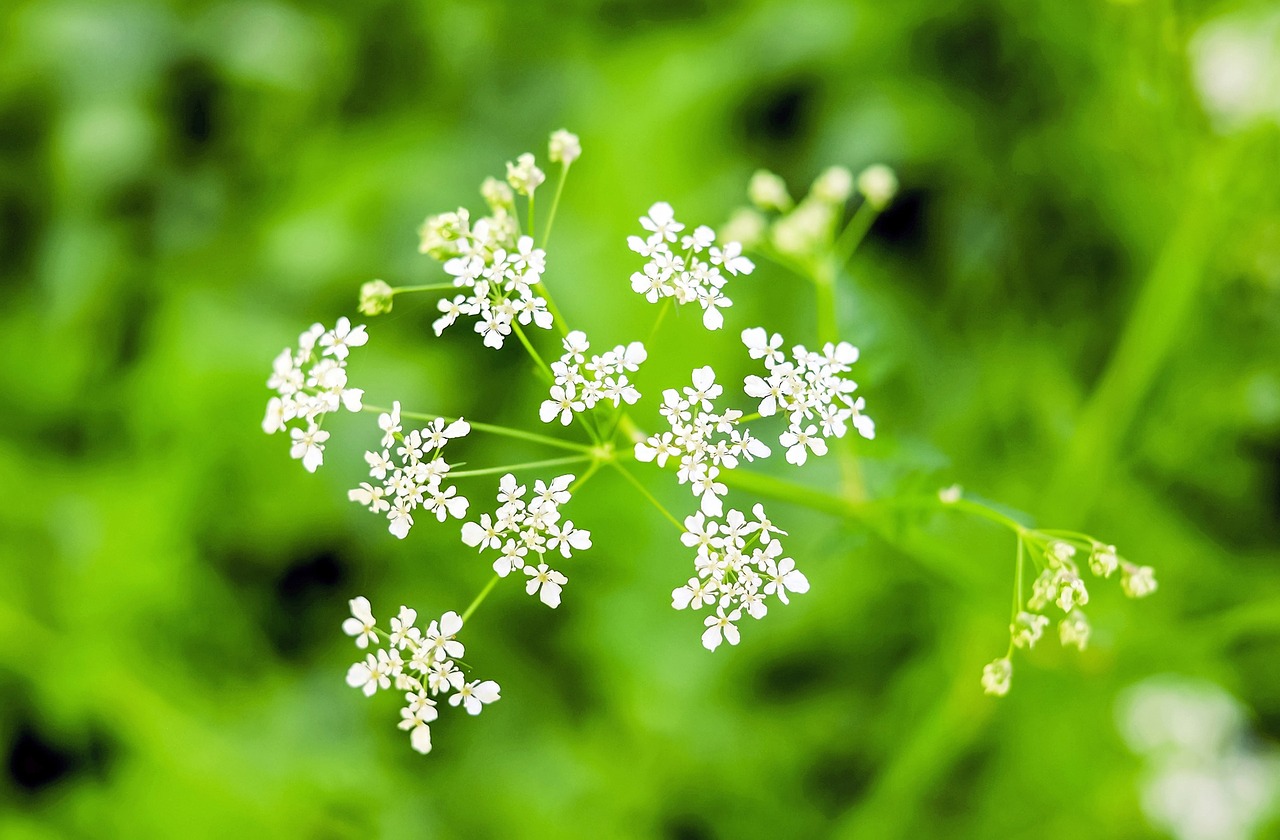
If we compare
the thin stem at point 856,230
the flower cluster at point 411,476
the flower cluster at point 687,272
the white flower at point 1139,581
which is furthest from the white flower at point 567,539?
the thin stem at point 856,230

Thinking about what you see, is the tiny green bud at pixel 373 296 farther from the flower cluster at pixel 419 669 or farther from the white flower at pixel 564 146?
the flower cluster at pixel 419 669

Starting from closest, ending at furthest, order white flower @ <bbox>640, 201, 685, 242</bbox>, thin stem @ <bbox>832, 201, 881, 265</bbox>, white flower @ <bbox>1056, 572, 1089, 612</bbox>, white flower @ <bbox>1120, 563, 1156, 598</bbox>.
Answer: white flower @ <bbox>1056, 572, 1089, 612</bbox>, white flower @ <bbox>1120, 563, 1156, 598</bbox>, white flower @ <bbox>640, 201, 685, 242</bbox>, thin stem @ <bbox>832, 201, 881, 265</bbox>

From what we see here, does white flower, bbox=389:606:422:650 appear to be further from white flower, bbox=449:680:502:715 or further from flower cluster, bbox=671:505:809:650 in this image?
flower cluster, bbox=671:505:809:650

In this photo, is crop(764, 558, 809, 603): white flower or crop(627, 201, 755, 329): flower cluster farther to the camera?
crop(627, 201, 755, 329): flower cluster

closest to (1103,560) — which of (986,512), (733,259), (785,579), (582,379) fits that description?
(986,512)

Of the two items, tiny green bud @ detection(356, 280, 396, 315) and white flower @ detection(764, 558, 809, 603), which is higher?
tiny green bud @ detection(356, 280, 396, 315)

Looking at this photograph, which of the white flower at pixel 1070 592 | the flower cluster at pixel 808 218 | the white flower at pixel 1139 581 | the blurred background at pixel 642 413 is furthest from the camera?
the blurred background at pixel 642 413

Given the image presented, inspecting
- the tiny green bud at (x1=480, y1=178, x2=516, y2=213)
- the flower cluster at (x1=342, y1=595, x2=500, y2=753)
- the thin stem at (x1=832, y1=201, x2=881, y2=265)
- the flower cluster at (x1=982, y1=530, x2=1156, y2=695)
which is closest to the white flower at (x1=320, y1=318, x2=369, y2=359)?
the tiny green bud at (x1=480, y1=178, x2=516, y2=213)

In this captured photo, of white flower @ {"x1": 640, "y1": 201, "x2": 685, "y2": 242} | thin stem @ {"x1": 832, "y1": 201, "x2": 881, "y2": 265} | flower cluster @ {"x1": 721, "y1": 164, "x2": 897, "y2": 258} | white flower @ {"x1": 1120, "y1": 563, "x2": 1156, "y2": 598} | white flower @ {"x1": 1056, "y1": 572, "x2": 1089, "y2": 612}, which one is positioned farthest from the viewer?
thin stem @ {"x1": 832, "y1": 201, "x2": 881, "y2": 265}

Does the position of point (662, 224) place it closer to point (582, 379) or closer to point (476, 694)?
point (582, 379)

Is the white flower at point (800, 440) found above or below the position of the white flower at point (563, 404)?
above
